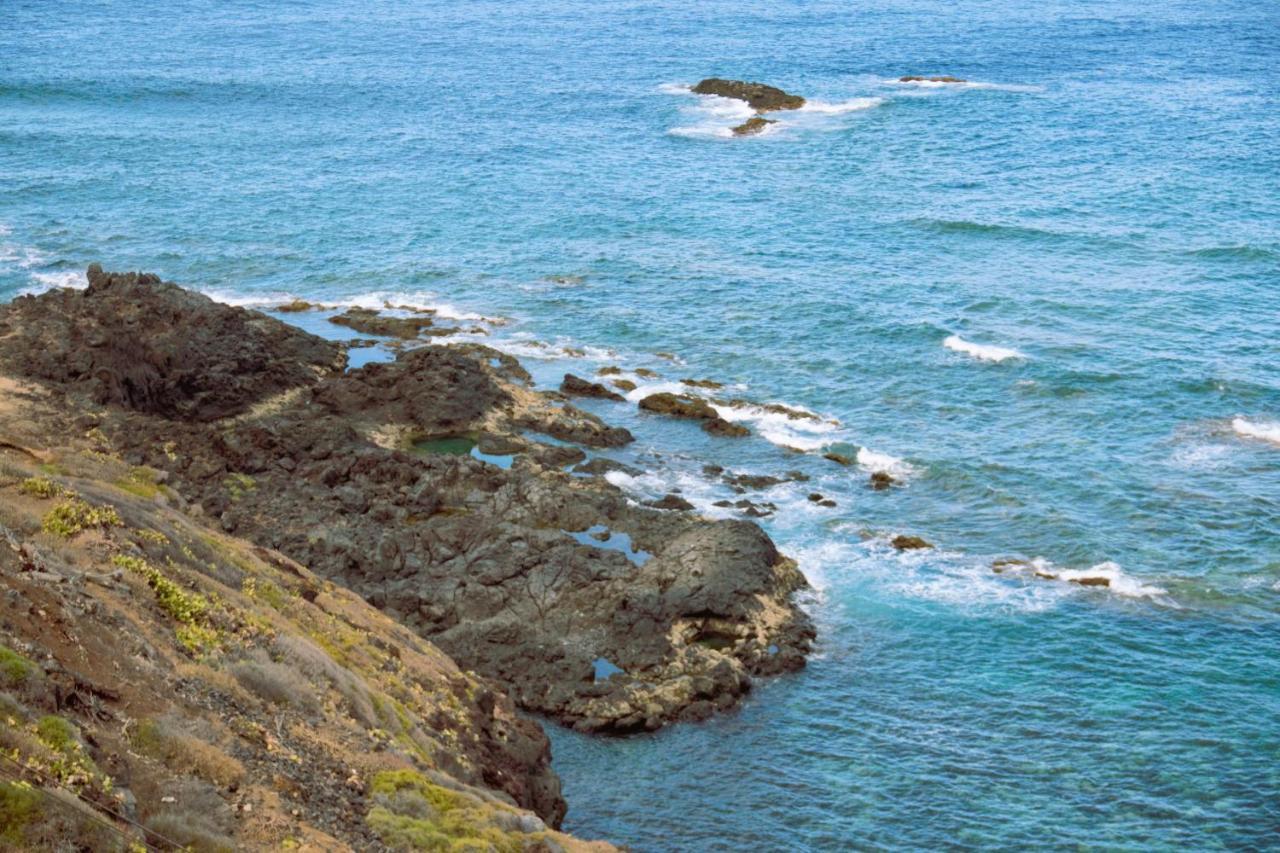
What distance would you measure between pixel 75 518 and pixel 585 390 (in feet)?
124

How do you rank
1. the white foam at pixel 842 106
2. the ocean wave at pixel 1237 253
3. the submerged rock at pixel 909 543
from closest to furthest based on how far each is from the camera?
the submerged rock at pixel 909 543 → the ocean wave at pixel 1237 253 → the white foam at pixel 842 106

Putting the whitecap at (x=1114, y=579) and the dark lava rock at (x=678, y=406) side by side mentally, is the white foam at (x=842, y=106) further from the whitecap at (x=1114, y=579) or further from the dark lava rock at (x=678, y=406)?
the whitecap at (x=1114, y=579)

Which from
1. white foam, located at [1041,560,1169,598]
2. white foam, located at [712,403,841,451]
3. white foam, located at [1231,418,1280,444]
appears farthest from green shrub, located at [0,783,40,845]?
white foam, located at [1231,418,1280,444]

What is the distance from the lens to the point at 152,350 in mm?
58781

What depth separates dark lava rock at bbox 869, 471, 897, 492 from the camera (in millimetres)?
57156

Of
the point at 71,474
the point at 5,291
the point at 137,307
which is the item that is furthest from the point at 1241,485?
the point at 5,291

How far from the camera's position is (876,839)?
36906mm

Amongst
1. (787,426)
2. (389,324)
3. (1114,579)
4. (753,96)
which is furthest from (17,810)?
(753,96)

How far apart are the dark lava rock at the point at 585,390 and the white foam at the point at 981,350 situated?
18136mm

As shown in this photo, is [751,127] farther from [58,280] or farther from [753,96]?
[58,280]

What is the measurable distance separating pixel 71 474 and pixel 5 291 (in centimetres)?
5091

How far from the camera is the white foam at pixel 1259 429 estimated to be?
60.4 metres

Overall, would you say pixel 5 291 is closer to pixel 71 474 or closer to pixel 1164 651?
pixel 71 474

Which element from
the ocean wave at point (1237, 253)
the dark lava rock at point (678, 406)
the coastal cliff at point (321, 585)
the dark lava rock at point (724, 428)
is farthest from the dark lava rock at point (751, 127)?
the dark lava rock at point (724, 428)
